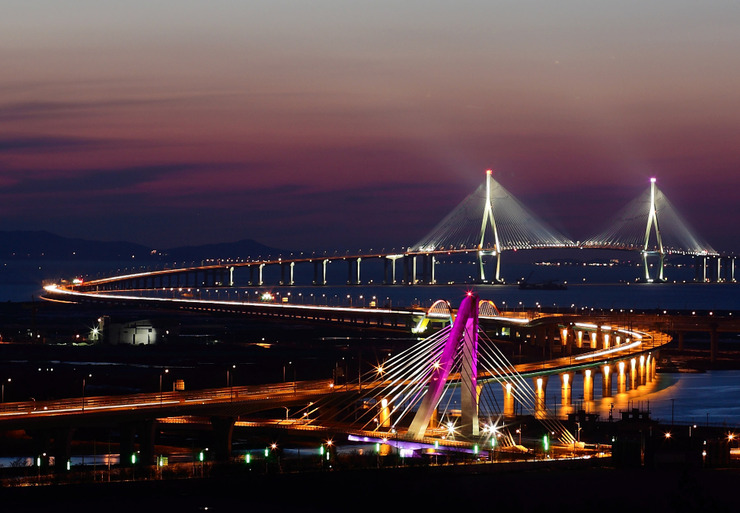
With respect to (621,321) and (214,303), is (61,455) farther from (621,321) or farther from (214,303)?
(214,303)

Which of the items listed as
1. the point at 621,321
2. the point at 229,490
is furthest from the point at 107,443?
the point at 621,321

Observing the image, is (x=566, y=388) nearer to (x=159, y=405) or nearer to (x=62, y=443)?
(x=159, y=405)

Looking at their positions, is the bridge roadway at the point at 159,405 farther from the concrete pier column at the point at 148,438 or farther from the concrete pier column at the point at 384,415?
the concrete pier column at the point at 384,415

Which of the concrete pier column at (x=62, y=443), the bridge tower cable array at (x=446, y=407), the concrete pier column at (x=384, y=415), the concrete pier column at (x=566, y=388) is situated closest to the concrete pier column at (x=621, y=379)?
the concrete pier column at (x=566, y=388)

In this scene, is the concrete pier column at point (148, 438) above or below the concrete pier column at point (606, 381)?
below

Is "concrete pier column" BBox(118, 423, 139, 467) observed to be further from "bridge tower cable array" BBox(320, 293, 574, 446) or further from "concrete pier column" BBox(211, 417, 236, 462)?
"bridge tower cable array" BBox(320, 293, 574, 446)

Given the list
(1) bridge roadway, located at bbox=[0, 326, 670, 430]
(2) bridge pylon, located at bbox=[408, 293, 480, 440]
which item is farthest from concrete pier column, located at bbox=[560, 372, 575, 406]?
(2) bridge pylon, located at bbox=[408, 293, 480, 440]

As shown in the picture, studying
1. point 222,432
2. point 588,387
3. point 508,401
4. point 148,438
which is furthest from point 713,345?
point 148,438
